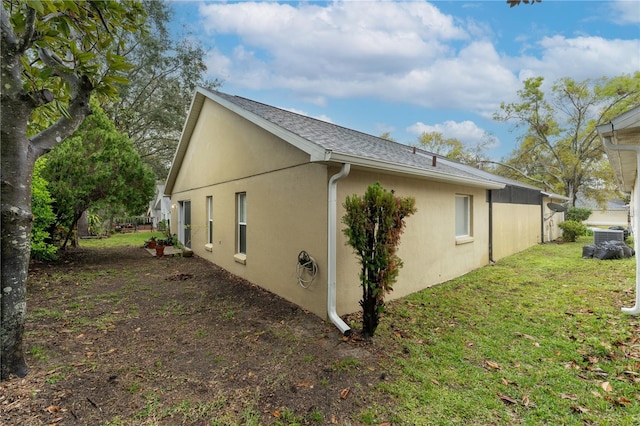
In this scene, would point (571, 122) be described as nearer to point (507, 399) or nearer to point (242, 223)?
point (242, 223)

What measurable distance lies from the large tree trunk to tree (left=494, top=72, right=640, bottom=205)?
99.4 ft

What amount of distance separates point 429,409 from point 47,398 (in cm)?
359

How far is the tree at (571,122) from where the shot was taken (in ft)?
72.1

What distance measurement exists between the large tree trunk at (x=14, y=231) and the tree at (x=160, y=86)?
54.9 ft

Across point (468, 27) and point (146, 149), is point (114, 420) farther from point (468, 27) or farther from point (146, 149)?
point (146, 149)

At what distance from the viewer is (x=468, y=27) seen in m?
4.73

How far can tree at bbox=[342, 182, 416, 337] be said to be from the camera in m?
3.79

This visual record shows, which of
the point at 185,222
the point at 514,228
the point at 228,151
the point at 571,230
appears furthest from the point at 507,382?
the point at 571,230

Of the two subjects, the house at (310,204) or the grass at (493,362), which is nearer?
the grass at (493,362)

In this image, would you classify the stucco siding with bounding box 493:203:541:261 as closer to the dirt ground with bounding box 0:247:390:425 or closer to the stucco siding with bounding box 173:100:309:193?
the stucco siding with bounding box 173:100:309:193

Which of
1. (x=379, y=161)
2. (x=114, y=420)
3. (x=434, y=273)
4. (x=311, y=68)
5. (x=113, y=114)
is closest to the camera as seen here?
(x=114, y=420)

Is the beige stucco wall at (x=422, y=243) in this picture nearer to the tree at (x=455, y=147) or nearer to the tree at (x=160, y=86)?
the tree at (x=160, y=86)

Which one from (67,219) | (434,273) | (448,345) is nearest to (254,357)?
(448,345)

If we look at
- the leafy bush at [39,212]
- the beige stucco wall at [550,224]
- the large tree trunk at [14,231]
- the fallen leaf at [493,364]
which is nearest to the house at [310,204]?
the fallen leaf at [493,364]
